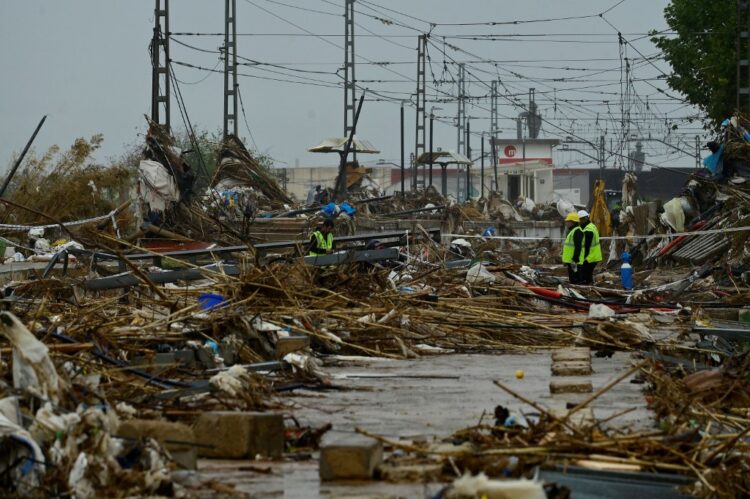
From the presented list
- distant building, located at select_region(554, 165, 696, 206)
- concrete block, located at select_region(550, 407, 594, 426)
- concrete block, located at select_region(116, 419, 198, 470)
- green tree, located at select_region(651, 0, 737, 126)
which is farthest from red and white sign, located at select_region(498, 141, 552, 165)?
concrete block, located at select_region(116, 419, 198, 470)

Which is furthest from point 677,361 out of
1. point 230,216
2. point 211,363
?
point 230,216

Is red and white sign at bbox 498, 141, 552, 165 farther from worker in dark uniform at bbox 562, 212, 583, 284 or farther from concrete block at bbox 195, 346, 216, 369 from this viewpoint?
concrete block at bbox 195, 346, 216, 369

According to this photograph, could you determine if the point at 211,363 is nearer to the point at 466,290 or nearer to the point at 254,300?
the point at 254,300

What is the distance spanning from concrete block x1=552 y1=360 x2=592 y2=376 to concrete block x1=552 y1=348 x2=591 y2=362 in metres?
0.28

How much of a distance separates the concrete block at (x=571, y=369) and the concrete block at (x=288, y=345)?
2.17 meters

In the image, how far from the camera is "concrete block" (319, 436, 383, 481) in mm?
6617

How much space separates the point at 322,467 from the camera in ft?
22.0

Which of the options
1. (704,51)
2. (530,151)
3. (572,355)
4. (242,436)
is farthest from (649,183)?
(242,436)

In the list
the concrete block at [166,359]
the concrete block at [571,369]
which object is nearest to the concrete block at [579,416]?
the concrete block at [571,369]

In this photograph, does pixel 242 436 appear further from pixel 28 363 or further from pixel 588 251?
pixel 588 251

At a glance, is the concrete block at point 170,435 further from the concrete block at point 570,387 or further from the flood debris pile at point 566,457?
the concrete block at point 570,387

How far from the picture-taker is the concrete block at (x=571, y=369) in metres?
11.3

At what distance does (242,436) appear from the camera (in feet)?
24.0

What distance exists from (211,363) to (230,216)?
81.6 feet
